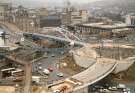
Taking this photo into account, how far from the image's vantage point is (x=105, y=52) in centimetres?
2314

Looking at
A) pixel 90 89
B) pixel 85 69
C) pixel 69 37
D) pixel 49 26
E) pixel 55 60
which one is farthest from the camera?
pixel 49 26

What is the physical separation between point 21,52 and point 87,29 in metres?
14.7

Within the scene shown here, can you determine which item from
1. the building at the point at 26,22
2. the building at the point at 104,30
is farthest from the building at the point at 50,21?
the building at the point at 104,30

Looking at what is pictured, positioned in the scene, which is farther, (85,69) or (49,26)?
(49,26)

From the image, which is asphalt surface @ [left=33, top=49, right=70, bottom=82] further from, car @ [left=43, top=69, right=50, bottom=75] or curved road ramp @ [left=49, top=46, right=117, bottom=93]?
curved road ramp @ [left=49, top=46, right=117, bottom=93]

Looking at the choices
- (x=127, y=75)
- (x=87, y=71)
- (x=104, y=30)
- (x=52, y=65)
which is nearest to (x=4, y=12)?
(x=104, y=30)

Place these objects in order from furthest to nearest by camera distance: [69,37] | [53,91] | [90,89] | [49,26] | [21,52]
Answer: [49,26]
[69,37]
[21,52]
[90,89]
[53,91]

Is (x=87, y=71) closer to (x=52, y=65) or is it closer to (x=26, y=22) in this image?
(x=52, y=65)

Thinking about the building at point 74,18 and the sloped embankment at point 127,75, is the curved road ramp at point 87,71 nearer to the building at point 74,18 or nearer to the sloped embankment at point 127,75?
the sloped embankment at point 127,75

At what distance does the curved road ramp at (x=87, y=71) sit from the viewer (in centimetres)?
1598

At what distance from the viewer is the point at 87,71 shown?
18.7 metres

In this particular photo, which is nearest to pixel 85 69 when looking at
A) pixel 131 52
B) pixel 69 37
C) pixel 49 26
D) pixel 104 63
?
pixel 104 63

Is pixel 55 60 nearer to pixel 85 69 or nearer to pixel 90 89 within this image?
pixel 85 69

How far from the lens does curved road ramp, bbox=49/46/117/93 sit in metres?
16.0
